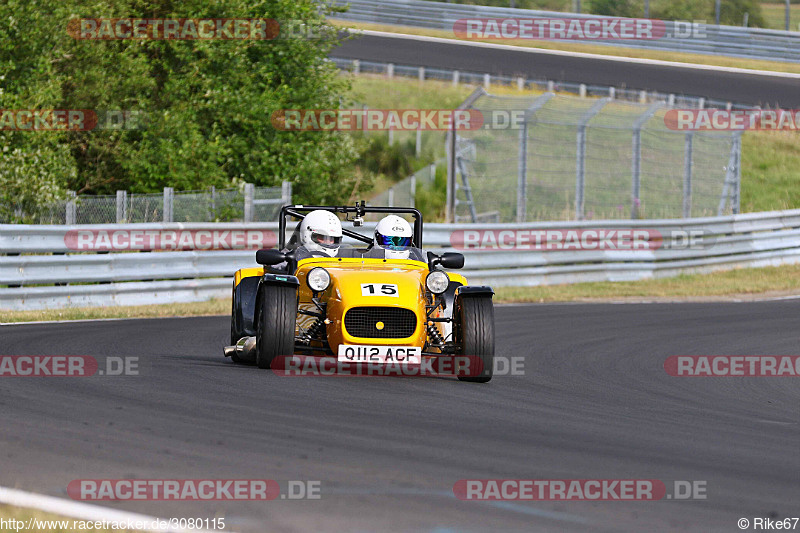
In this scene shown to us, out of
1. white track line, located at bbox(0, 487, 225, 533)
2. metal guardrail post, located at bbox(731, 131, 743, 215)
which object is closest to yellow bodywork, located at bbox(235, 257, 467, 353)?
white track line, located at bbox(0, 487, 225, 533)

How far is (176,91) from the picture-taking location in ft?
Answer: 76.6

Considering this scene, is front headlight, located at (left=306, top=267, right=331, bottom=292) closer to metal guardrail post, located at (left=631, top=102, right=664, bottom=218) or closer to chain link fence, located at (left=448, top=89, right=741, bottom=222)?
chain link fence, located at (left=448, top=89, right=741, bottom=222)

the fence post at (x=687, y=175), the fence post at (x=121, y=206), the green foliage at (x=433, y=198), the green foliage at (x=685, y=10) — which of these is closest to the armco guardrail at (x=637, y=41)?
the green foliage at (x=685, y=10)

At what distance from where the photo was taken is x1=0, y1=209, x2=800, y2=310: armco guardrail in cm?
1566

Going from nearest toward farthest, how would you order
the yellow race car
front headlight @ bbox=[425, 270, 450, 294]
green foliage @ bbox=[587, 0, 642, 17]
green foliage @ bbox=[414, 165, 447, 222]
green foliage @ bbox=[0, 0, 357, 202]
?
the yellow race car → front headlight @ bbox=[425, 270, 450, 294] → green foliage @ bbox=[0, 0, 357, 202] → green foliage @ bbox=[414, 165, 447, 222] → green foliage @ bbox=[587, 0, 642, 17]

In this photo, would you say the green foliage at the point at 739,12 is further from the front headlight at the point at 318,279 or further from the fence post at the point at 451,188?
the front headlight at the point at 318,279

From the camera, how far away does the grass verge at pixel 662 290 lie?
17.0 metres

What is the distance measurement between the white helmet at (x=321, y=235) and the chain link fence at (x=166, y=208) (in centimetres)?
648
